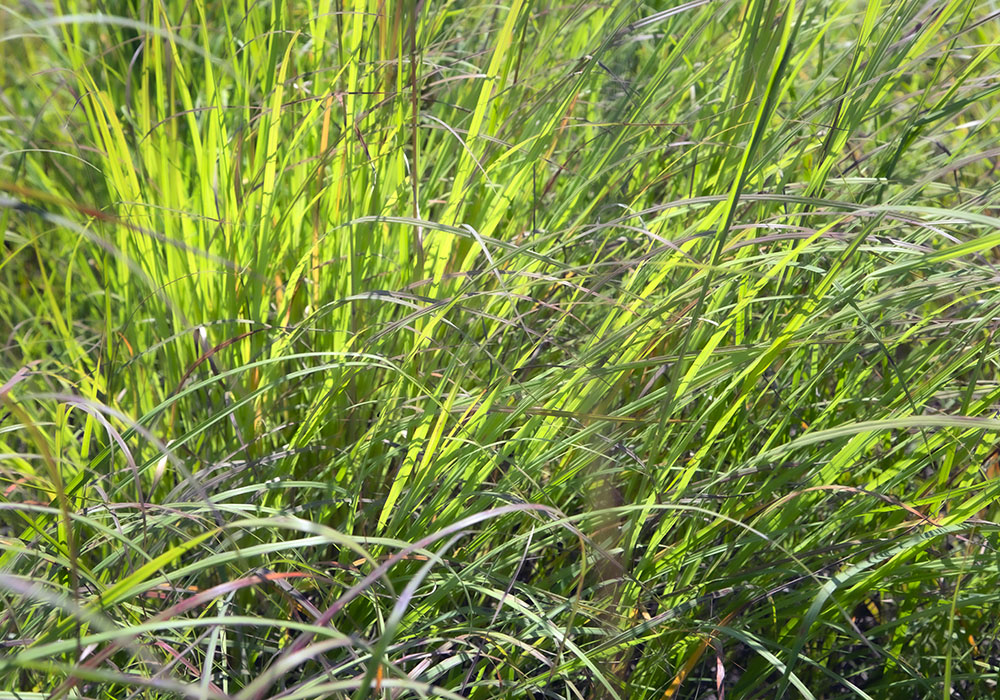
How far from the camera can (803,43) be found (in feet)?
4.06

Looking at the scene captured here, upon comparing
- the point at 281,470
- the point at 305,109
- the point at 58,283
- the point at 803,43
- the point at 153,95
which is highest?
the point at 803,43

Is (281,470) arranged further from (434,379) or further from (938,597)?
(938,597)

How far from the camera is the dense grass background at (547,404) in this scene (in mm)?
795

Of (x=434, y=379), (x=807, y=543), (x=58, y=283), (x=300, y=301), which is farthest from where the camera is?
(x=58, y=283)

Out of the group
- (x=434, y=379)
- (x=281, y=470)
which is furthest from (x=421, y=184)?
(x=281, y=470)

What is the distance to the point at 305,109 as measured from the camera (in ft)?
4.21

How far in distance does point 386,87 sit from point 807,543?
2.65 ft

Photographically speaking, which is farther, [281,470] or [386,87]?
[386,87]

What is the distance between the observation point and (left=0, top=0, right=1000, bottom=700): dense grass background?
2.61 ft

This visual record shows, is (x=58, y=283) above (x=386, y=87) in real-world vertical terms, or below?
below

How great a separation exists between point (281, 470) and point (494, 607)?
31 cm

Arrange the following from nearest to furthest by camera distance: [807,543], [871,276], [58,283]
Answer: [871,276], [807,543], [58,283]

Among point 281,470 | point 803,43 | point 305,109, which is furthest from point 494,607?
point 803,43

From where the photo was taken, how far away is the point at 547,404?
3.04 ft
